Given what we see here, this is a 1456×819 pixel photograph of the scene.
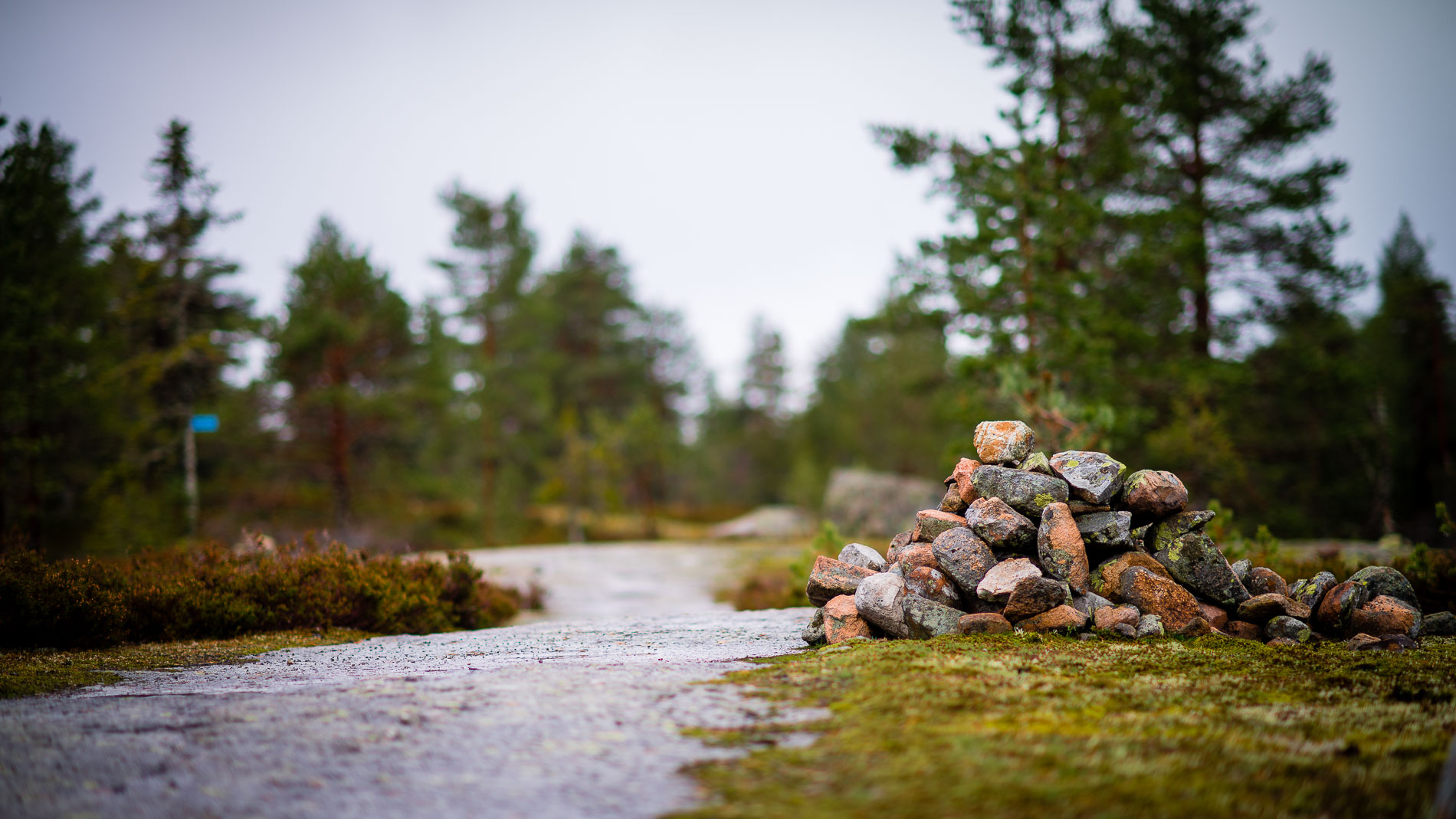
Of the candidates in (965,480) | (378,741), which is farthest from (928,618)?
(378,741)

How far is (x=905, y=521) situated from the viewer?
87.6 feet

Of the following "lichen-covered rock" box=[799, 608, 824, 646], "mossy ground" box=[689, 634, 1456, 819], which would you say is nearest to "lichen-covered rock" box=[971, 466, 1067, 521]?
"mossy ground" box=[689, 634, 1456, 819]

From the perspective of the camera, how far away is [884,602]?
18.7ft

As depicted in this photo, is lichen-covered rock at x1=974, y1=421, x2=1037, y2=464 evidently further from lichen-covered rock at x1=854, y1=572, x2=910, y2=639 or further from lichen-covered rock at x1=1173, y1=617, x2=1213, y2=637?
lichen-covered rock at x1=1173, y1=617, x2=1213, y2=637

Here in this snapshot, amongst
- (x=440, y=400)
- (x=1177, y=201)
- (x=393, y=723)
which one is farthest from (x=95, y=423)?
(x=1177, y=201)

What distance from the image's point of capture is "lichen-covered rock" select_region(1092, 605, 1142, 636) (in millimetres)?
5629

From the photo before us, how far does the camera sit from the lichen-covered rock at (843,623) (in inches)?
227

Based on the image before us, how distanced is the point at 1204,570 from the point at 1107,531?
84 cm

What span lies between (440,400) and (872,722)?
19.8 meters

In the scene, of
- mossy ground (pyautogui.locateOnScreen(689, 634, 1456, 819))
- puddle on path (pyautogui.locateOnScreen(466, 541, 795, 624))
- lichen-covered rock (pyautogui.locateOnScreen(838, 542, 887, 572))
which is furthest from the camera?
puddle on path (pyautogui.locateOnScreen(466, 541, 795, 624))

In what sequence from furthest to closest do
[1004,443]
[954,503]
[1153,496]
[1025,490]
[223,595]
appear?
[223,595], [954,503], [1004,443], [1025,490], [1153,496]

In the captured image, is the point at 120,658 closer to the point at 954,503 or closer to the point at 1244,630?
the point at 954,503

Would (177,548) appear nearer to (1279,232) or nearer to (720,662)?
(720,662)

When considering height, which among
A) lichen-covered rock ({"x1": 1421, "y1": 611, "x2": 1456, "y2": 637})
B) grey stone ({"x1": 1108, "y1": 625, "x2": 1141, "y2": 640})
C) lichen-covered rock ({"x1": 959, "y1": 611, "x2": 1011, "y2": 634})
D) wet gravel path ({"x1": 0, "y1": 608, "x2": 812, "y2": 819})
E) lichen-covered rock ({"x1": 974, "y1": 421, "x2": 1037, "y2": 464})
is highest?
lichen-covered rock ({"x1": 974, "y1": 421, "x2": 1037, "y2": 464})
